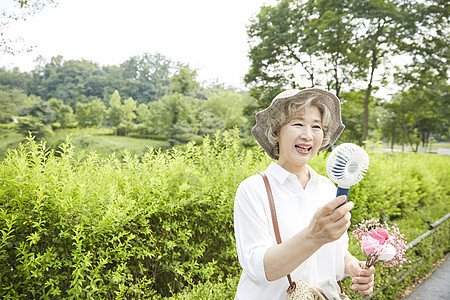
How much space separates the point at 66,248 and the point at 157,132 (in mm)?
33881

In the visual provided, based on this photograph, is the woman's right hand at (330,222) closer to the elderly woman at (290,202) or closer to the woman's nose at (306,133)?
the elderly woman at (290,202)

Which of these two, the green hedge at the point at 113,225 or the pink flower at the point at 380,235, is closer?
the pink flower at the point at 380,235

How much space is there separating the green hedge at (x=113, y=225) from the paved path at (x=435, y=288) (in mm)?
2959

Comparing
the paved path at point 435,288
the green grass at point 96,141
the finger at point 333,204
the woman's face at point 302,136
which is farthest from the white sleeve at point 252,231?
the green grass at point 96,141

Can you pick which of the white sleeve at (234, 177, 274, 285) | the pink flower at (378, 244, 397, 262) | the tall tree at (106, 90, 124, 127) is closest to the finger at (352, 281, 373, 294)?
the pink flower at (378, 244, 397, 262)

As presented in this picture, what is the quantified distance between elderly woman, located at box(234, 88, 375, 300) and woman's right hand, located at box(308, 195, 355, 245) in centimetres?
18

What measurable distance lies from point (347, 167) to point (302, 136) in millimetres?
296

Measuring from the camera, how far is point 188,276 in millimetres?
2908

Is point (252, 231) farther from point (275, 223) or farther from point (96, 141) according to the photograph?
point (96, 141)

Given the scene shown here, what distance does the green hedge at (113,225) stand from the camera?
213cm

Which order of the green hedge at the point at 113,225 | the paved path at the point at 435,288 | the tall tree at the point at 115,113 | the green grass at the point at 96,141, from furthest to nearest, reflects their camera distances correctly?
1. the tall tree at the point at 115,113
2. the green grass at the point at 96,141
3. the paved path at the point at 435,288
4. the green hedge at the point at 113,225

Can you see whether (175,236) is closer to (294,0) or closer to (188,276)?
(188,276)

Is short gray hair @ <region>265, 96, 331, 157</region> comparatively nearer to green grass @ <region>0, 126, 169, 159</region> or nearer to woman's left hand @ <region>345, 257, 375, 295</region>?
woman's left hand @ <region>345, 257, 375, 295</region>

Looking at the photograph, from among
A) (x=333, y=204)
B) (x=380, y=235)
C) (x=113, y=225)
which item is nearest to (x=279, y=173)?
(x=333, y=204)
